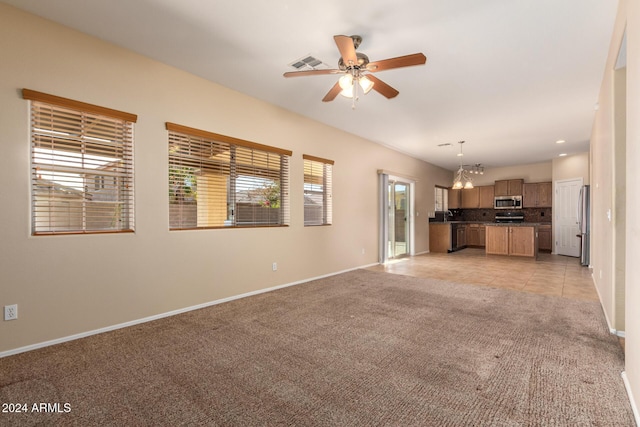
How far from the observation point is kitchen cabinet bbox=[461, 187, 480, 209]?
10.2 metres

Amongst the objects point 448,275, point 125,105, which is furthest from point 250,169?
point 448,275

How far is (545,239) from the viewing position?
8.83 meters

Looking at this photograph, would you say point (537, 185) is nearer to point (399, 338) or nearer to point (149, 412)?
point (399, 338)

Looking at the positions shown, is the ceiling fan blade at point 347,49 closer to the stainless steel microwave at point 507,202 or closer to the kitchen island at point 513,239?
the kitchen island at point 513,239

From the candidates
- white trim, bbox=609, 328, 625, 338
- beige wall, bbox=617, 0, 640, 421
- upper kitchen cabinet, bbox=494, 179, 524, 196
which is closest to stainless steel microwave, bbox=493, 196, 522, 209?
upper kitchen cabinet, bbox=494, 179, 524, 196

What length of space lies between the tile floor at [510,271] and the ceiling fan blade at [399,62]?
3.85 m

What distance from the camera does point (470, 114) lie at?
4.88 metres

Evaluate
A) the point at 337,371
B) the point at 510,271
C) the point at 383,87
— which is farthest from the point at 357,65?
the point at 510,271

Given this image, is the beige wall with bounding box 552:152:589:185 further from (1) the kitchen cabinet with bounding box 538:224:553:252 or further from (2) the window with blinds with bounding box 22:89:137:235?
(2) the window with blinds with bounding box 22:89:137:235

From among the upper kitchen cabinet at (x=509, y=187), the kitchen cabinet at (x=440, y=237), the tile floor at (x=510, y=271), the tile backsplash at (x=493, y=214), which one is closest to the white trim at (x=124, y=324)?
the tile floor at (x=510, y=271)

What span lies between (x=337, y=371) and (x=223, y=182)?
9.16 ft

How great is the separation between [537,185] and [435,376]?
9.37 m

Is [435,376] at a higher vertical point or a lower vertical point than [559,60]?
lower

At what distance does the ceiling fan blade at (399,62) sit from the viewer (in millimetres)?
2359
